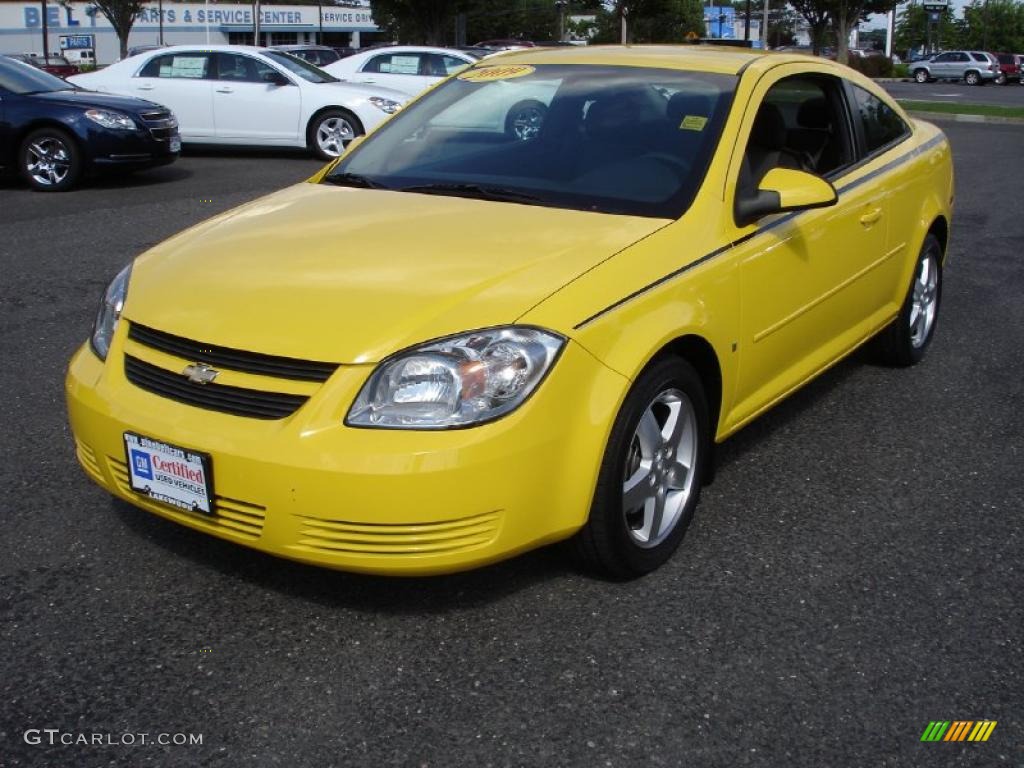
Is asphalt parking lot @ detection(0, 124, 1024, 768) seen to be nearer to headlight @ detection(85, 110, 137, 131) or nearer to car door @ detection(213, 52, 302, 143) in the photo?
headlight @ detection(85, 110, 137, 131)

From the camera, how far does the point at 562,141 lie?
13.7 feet

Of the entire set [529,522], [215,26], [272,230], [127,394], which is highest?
[215,26]

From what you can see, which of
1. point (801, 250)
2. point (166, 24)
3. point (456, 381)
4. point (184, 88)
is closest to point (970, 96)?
point (184, 88)

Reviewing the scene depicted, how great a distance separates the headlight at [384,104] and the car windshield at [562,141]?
9803 mm

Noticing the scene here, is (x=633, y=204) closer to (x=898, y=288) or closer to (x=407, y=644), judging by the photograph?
(x=407, y=644)

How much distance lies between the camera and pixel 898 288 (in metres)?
5.32

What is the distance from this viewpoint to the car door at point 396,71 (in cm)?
1702

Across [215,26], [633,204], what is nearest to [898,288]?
[633,204]

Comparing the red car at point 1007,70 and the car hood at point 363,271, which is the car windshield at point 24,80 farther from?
the red car at point 1007,70

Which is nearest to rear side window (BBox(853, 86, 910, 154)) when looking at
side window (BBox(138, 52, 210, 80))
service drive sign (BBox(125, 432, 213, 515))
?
service drive sign (BBox(125, 432, 213, 515))

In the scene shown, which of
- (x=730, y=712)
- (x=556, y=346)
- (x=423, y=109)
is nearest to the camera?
(x=730, y=712)

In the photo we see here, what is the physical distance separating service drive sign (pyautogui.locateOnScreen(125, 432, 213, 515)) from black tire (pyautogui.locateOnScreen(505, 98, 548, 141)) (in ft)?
6.11

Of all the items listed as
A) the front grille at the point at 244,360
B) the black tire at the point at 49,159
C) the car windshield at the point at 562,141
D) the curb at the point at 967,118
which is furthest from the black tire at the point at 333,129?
the curb at the point at 967,118

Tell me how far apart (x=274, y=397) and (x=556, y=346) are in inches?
29.3
